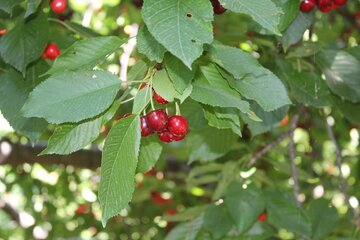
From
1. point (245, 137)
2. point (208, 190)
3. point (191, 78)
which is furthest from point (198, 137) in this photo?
point (191, 78)

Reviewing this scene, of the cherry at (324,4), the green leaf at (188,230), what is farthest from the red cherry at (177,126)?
the green leaf at (188,230)

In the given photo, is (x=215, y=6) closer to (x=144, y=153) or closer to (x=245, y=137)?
(x=144, y=153)

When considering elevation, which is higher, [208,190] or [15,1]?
[15,1]

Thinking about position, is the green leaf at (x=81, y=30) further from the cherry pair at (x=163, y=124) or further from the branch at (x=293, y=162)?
the branch at (x=293, y=162)

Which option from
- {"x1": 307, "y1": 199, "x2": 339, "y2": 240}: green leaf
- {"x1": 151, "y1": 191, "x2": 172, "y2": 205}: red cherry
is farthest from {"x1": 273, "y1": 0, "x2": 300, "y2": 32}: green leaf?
{"x1": 151, "y1": 191, "x2": 172, "y2": 205}: red cherry

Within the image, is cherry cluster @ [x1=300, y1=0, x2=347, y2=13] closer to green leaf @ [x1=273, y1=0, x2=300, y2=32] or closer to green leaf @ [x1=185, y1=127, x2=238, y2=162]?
green leaf @ [x1=273, y1=0, x2=300, y2=32]
